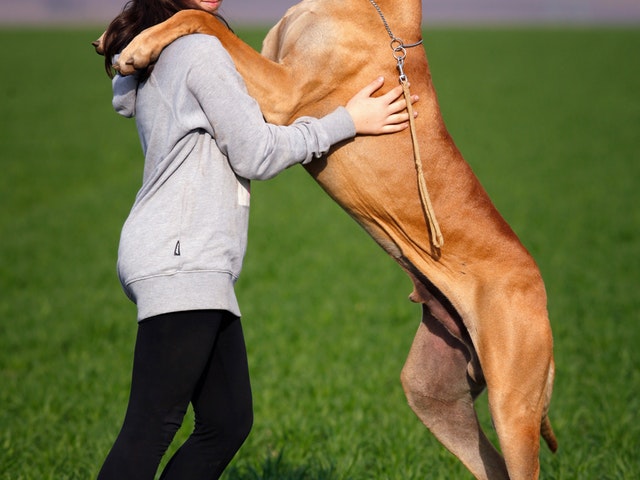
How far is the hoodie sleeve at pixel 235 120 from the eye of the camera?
8.16 ft

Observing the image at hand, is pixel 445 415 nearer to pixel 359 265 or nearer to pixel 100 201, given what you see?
pixel 359 265

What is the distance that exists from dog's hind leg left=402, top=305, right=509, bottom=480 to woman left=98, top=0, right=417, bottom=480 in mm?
972

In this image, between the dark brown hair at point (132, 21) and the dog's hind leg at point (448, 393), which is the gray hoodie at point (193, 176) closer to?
the dark brown hair at point (132, 21)

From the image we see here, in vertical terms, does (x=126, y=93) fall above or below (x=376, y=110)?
above

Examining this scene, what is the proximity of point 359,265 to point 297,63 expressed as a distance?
21.8 ft

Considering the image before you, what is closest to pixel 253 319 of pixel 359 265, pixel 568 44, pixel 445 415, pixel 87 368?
Result: pixel 87 368

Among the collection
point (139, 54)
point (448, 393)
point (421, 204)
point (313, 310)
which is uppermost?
point (139, 54)

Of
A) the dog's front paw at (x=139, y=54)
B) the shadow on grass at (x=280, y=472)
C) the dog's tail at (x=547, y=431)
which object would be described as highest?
the dog's front paw at (x=139, y=54)

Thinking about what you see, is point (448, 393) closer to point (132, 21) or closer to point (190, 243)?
point (190, 243)

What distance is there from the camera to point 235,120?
8.25 feet

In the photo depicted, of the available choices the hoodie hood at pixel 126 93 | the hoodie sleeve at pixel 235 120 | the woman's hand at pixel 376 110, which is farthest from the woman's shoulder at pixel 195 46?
the woman's hand at pixel 376 110

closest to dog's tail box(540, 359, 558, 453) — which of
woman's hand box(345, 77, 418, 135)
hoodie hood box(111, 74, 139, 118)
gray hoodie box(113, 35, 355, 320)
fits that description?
woman's hand box(345, 77, 418, 135)

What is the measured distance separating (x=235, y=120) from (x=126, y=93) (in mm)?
468

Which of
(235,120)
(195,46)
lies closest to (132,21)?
(195,46)
